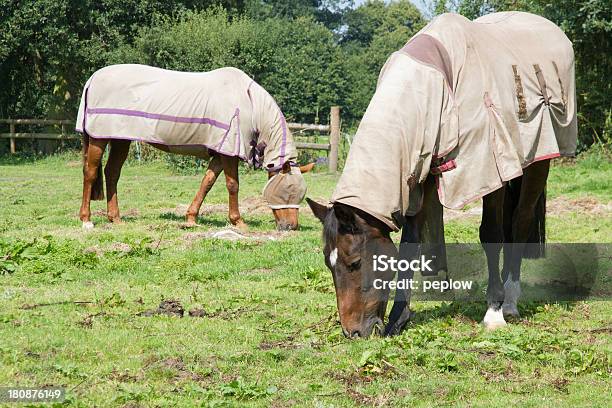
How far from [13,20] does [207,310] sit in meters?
20.1

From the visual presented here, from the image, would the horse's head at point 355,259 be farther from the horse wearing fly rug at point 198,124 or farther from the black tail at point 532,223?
the horse wearing fly rug at point 198,124

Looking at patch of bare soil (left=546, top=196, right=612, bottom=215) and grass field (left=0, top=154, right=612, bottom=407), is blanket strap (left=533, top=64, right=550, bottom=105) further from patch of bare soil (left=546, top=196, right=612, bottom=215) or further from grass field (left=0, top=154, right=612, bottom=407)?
patch of bare soil (left=546, top=196, right=612, bottom=215)

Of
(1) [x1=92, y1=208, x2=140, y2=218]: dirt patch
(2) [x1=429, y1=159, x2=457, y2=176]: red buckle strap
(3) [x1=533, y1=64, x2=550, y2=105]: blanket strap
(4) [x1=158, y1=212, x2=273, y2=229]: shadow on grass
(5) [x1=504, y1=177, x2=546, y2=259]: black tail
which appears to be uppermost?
(3) [x1=533, y1=64, x2=550, y2=105]: blanket strap

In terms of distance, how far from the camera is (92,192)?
1088 cm

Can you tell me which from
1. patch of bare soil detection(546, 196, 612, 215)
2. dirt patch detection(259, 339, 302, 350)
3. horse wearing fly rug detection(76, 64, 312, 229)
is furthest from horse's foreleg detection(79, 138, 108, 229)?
patch of bare soil detection(546, 196, 612, 215)

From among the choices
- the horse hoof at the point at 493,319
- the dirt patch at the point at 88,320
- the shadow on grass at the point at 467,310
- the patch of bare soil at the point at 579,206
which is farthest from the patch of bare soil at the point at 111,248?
the patch of bare soil at the point at 579,206

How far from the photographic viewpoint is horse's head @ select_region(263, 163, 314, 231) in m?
10.5

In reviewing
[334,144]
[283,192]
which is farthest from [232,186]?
[334,144]

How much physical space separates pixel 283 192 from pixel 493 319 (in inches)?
209

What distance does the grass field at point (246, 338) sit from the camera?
163 inches

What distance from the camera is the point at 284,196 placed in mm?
10523

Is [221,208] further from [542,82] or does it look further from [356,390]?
[356,390]

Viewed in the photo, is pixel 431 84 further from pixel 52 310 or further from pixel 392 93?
pixel 52 310

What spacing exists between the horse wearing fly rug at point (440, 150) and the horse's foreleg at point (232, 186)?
481 centimetres
